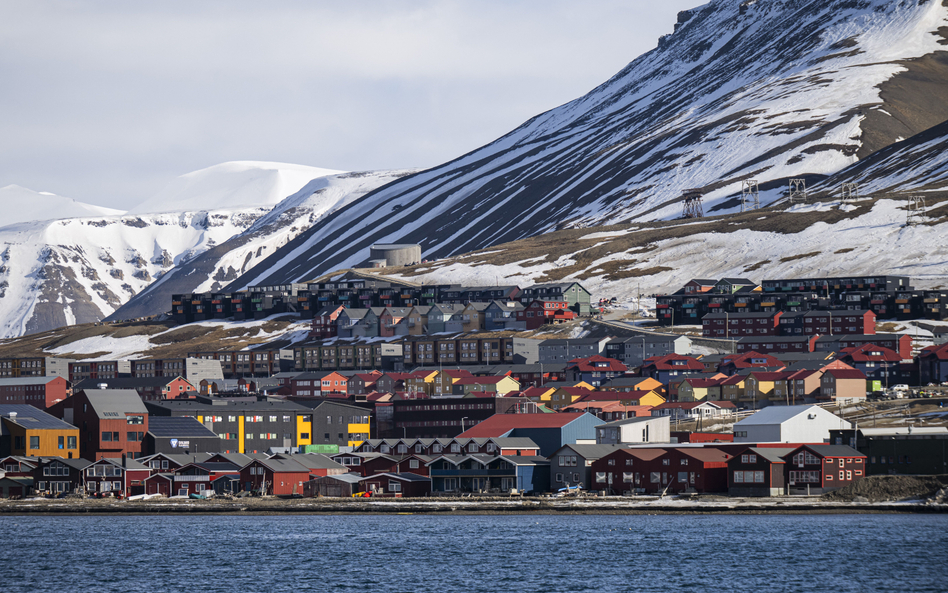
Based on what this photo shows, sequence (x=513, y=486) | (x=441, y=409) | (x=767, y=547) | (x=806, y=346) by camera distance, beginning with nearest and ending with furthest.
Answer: (x=767, y=547) < (x=513, y=486) < (x=441, y=409) < (x=806, y=346)

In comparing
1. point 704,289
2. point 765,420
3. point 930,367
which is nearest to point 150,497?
point 765,420

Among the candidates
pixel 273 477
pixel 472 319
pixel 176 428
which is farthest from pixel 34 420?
pixel 472 319

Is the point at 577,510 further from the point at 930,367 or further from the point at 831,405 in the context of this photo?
the point at 930,367

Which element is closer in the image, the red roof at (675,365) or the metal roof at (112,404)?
the metal roof at (112,404)

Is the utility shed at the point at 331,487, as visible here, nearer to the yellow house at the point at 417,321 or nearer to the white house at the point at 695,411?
the white house at the point at 695,411

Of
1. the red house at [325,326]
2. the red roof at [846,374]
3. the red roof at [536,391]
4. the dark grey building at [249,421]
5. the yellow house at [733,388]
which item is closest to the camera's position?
A: the dark grey building at [249,421]

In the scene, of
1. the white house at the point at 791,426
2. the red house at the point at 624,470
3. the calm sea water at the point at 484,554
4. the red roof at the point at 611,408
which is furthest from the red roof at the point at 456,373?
the calm sea water at the point at 484,554
